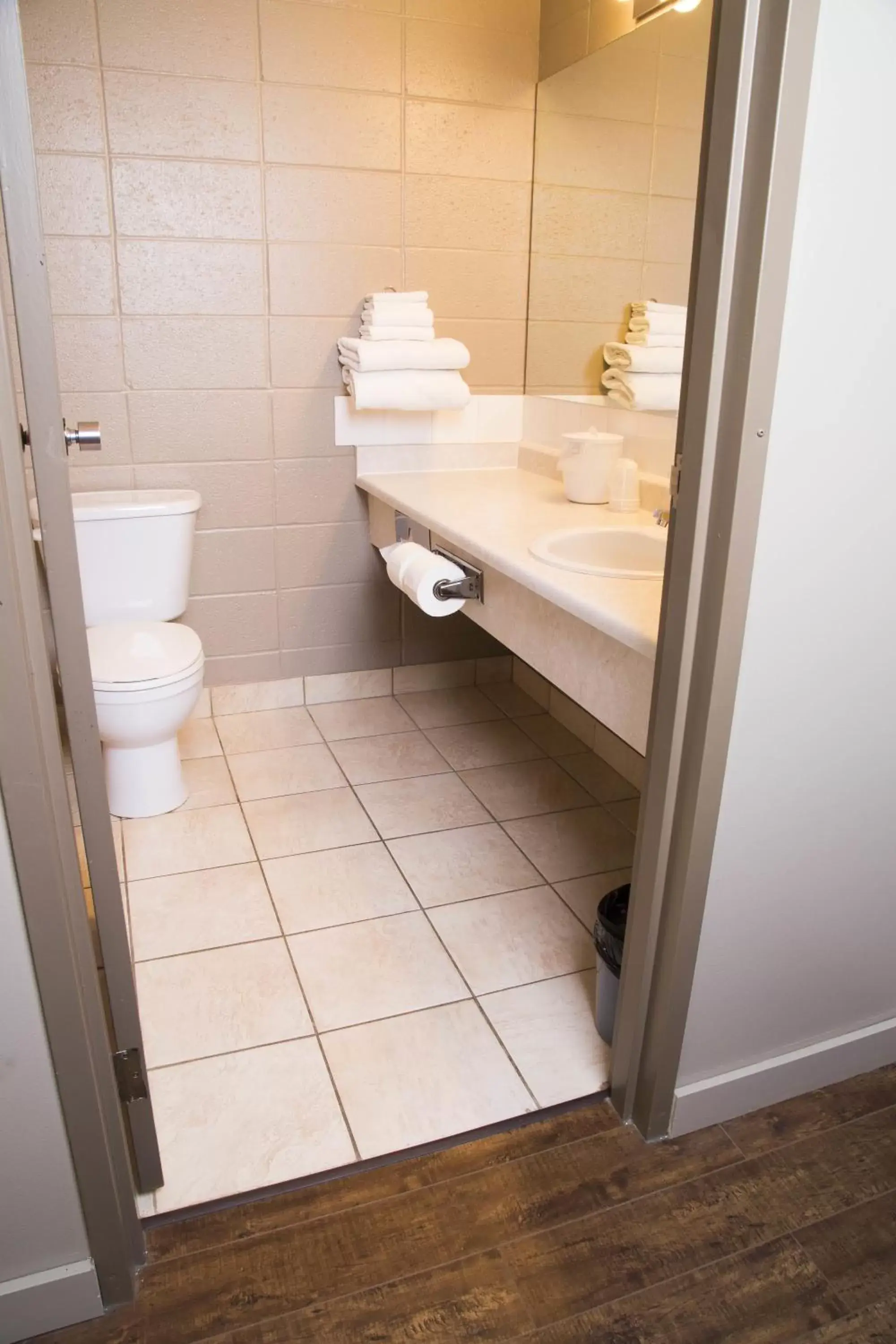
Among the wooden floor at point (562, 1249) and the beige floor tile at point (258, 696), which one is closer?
the wooden floor at point (562, 1249)

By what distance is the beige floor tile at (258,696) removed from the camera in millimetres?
2982

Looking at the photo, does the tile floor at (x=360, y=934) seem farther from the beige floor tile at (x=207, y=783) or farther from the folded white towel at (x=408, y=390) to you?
the folded white towel at (x=408, y=390)

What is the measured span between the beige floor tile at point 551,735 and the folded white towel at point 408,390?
3.36ft

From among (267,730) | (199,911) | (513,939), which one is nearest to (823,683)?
(513,939)

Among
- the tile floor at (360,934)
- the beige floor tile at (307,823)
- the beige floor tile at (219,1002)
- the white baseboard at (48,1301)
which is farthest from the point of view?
the beige floor tile at (307,823)

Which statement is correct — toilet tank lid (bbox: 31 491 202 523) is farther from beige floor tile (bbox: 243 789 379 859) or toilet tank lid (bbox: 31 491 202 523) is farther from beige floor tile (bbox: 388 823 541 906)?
beige floor tile (bbox: 388 823 541 906)

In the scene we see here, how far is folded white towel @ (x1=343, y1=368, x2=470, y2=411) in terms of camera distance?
2627 mm

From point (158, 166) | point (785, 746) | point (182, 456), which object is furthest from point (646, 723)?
point (158, 166)

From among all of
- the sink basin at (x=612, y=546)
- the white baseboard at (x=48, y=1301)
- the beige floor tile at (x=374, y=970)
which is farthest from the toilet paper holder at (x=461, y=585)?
the white baseboard at (x=48, y=1301)

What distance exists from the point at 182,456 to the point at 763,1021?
212 cm

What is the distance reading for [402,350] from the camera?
2613 mm

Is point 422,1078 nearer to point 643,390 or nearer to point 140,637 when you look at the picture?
point 140,637

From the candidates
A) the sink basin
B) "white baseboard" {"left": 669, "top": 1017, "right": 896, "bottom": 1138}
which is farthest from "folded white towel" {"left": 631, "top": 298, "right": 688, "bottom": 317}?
"white baseboard" {"left": 669, "top": 1017, "right": 896, "bottom": 1138}

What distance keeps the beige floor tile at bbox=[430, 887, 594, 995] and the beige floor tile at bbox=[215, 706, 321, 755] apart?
0.97 m
